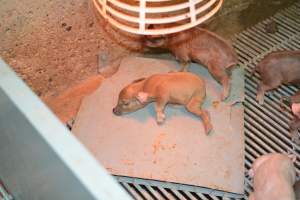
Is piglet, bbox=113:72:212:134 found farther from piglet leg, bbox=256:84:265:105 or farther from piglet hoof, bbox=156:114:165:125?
piglet leg, bbox=256:84:265:105

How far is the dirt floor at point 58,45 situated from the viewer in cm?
143

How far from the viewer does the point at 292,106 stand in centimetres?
151

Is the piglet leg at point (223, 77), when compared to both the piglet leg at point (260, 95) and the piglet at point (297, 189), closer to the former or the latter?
the piglet leg at point (260, 95)

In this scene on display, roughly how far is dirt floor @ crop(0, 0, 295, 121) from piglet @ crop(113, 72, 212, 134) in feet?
0.84

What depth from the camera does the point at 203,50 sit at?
157cm

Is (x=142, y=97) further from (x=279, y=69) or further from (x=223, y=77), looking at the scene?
(x=279, y=69)

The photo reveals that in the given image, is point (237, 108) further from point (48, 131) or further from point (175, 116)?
point (48, 131)

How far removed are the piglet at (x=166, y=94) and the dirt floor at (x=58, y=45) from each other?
257mm

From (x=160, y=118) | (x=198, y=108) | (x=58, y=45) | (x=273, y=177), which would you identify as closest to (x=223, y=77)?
(x=198, y=108)

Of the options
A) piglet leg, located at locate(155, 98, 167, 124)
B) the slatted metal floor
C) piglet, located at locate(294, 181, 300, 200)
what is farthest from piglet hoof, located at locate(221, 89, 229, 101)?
piglet, located at locate(294, 181, 300, 200)

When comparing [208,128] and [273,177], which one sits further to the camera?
[208,128]

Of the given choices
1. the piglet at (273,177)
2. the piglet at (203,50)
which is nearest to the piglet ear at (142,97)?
the piglet at (203,50)

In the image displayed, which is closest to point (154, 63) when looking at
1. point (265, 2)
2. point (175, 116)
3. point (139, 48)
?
point (139, 48)

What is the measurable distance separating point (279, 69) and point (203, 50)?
269 millimetres
